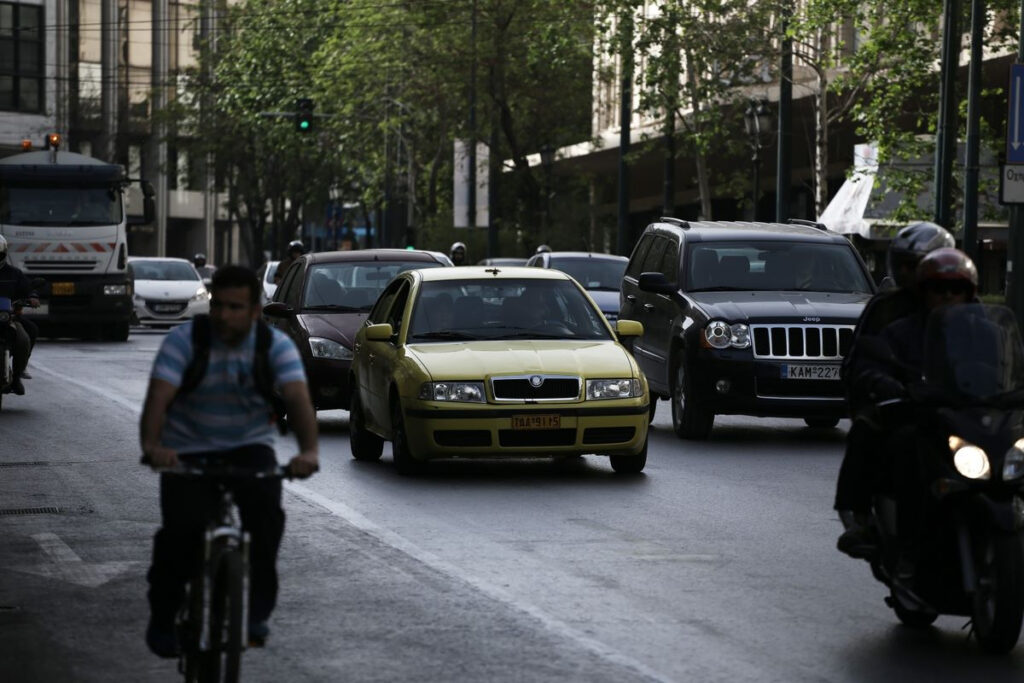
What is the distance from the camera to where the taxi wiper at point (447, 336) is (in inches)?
600

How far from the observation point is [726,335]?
58.0 ft

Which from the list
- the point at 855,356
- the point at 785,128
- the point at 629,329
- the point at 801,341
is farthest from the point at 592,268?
the point at 855,356

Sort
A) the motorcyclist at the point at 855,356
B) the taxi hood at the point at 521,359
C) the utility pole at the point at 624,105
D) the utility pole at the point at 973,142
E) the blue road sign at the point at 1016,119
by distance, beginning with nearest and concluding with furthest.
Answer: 1. the motorcyclist at the point at 855,356
2. the taxi hood at the point at 521,359
3. the blue road sign at the point at 1016,119
4. the utility pole at the point at 973,142
5. the utility pole at the point at 624,105

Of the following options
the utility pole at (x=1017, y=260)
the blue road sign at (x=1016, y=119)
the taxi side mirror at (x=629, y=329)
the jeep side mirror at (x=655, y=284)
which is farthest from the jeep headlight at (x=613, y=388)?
the utility pole at (x=1017, y=260)

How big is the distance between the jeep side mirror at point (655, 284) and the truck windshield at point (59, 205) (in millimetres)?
21783

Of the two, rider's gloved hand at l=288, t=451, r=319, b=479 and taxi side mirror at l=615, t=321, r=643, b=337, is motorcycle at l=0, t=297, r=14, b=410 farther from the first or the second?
rider's gloved hand at l=288, t=451, r=319, b=479

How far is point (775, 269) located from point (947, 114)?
7.77 metres

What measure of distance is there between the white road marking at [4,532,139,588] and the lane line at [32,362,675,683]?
1400 millimetres

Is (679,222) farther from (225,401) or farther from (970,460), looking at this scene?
(225,401)

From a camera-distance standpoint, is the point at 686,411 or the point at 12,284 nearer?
the point at 686,411

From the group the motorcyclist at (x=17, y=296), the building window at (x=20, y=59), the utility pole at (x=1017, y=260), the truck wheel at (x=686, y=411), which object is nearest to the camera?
the truck wheel at (x=686, y=411)

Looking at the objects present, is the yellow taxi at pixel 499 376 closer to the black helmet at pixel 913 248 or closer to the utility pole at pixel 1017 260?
the black helmet at pixel 913 248

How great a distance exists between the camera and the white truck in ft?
125

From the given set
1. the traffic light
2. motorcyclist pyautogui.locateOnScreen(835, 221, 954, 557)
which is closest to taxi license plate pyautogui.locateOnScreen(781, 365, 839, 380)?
motorcyclist pyautogui.locateOnScreen(835, 221, 954, 557)
